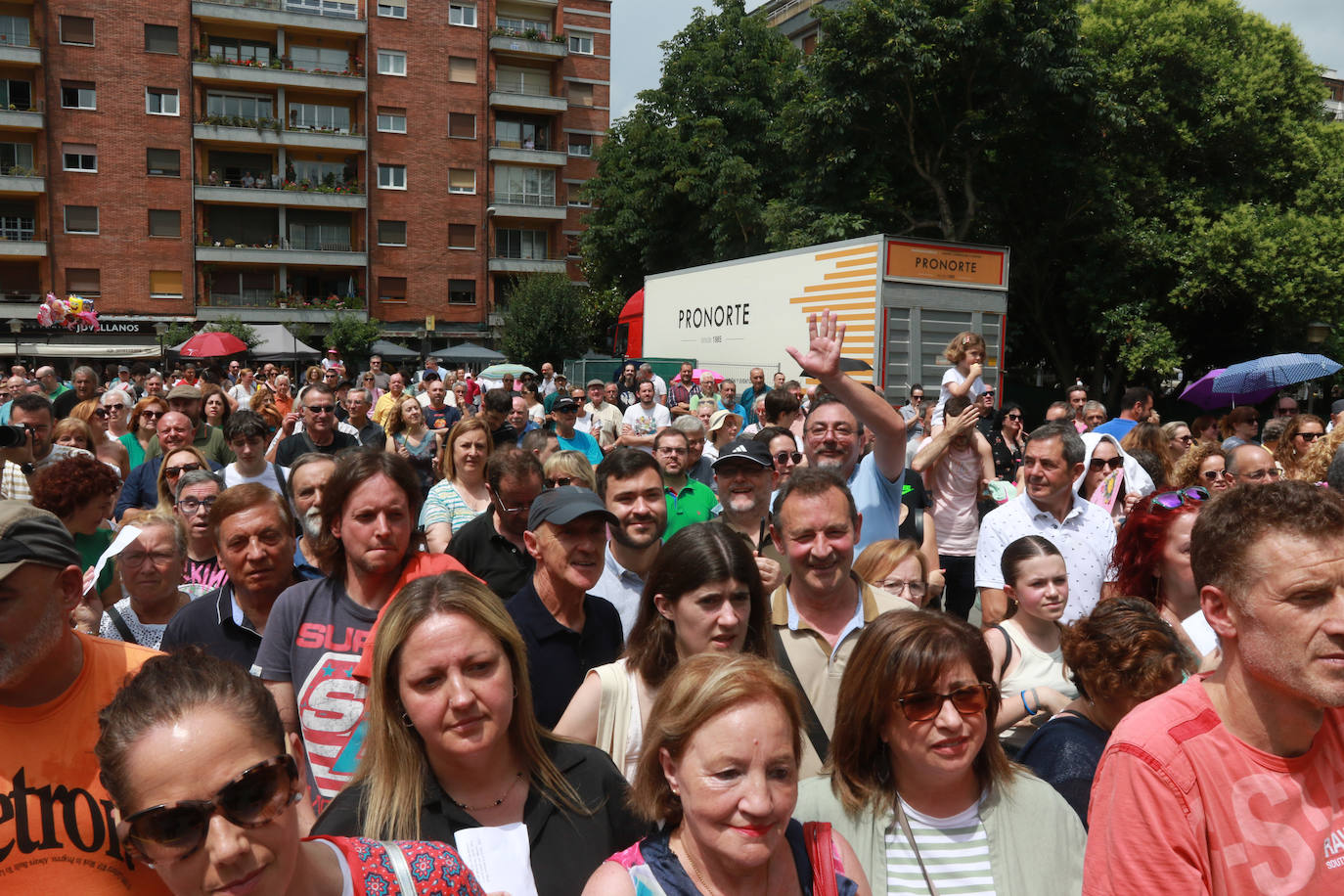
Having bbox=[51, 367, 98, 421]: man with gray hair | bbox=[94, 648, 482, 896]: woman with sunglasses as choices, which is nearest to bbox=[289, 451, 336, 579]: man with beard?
bbox=[94, 648, 482, 896]: woman with sunglasses

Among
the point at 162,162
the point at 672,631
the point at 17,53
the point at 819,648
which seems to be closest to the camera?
the point at 672,631

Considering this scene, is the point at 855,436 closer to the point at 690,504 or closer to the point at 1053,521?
the point at 1053,521

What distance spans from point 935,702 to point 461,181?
4547cm

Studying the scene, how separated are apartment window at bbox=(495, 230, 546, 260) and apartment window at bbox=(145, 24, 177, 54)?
15.1 meters

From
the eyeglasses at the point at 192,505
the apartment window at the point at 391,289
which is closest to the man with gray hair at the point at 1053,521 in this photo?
the eyeglasses at the point at 192,505

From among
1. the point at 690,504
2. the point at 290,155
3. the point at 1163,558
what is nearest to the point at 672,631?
the point at 1163,558

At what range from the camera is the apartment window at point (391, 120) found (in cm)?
4288

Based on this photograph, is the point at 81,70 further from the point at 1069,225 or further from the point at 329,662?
the point at 329,662

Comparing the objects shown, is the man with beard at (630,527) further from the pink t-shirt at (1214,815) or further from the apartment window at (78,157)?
the apartment window at (78,157)

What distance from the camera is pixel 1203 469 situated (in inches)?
259

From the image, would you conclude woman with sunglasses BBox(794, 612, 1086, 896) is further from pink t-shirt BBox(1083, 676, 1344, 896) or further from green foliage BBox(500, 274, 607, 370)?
green foliage BBox(500, 274, 607, 370)

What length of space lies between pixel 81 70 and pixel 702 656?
45.9 metres

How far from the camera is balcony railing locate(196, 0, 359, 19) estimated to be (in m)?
40.4

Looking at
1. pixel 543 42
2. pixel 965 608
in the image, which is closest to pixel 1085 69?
pixel 965 608
